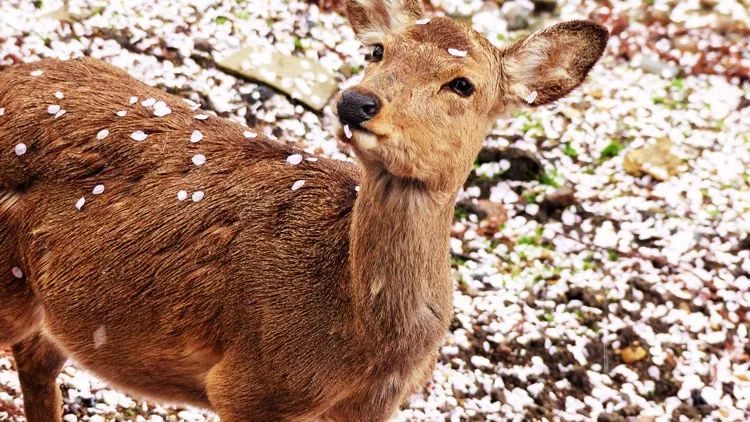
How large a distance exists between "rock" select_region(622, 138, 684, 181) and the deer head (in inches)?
207

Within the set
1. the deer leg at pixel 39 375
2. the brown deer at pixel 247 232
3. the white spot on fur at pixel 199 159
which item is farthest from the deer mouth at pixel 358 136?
the deer leg at pixel 39 375

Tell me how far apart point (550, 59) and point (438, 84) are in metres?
0.71

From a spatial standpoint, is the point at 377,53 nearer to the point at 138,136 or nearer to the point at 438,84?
the point at 438,84

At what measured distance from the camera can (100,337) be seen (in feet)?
13.8

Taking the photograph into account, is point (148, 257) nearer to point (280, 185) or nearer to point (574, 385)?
point (280, 185)

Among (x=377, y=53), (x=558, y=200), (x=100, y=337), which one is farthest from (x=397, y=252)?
(x=558, y=200)

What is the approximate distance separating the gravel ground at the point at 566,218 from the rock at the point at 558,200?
0.06ft

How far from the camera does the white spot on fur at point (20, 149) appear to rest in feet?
13.7

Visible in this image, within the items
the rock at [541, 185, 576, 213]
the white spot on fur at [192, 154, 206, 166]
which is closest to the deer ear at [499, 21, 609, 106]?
the white spot on fur at [192, 154, 206, 166]

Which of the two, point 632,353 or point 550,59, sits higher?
point 550,59

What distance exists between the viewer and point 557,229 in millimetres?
8047

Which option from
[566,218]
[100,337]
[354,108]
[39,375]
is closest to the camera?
[354,108]

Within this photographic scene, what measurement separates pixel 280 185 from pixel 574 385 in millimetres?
3271

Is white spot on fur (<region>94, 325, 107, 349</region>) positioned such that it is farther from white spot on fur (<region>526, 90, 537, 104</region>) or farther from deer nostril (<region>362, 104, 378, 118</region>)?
white spot on fur (<region>526, 90, 537, 104</region>)
